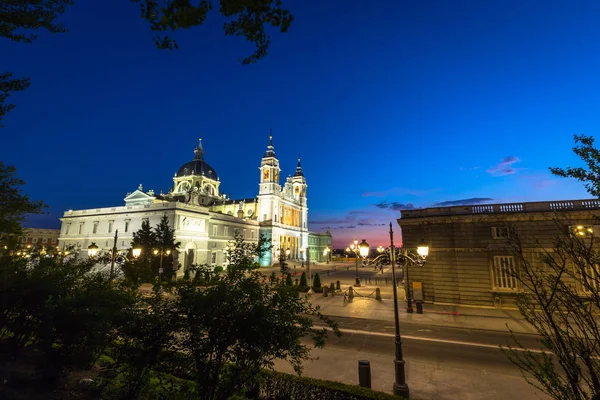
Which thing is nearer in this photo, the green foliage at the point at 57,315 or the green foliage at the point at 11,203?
the green foliage at the point at 57,315

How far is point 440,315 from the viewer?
790 inches

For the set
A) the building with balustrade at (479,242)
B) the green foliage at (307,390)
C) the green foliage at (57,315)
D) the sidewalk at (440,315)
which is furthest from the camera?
the building with balustrade at (479,242)

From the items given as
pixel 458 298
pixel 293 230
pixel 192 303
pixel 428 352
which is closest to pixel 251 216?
pixel 293 230

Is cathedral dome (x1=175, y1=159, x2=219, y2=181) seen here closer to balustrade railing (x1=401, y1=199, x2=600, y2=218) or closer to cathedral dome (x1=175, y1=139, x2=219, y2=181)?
cathedral dome (x1=175, y1=139, x2=219, y2=181)

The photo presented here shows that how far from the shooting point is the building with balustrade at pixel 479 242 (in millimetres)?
20828

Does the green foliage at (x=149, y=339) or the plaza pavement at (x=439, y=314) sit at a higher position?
the green foliage at (x=149, y=339)

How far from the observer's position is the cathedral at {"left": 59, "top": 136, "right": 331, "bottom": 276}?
51.4m

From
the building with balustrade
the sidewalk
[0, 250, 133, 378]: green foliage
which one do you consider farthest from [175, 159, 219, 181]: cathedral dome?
[0, 250, 133, 378]: green foliage

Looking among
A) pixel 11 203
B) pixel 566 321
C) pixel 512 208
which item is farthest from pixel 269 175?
pixel 566 321

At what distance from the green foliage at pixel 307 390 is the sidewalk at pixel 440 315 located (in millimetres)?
12255

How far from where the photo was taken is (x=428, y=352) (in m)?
13.1

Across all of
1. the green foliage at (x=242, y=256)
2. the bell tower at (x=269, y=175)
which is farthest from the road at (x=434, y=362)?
the bell tower at (x=269, y=175)

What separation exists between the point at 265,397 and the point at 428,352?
862 cm

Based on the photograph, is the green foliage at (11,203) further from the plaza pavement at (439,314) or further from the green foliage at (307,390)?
the plaza pavement at (439,314)
